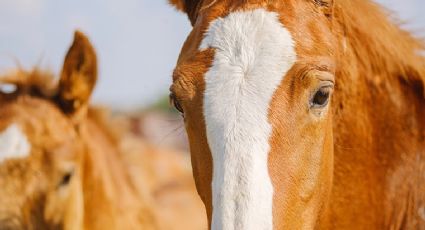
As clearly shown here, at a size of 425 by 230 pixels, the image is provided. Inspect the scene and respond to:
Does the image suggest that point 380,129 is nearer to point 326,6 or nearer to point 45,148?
point 326,6

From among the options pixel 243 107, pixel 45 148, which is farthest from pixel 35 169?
pixel 243 107

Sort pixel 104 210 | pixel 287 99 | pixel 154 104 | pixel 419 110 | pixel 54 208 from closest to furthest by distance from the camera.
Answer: pixel 287 99 < pixel 419 110 < pixel 54 208 < pixel 104 210 < pixel 154 104

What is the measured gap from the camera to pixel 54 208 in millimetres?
4957

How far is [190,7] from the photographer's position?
343cm

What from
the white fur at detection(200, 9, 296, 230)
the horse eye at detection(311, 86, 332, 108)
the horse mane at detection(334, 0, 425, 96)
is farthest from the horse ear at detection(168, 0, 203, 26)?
the horse eye at detection(311, 86, 332, 108)

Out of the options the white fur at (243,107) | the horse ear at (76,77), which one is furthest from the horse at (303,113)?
the horse ear at (76,77)

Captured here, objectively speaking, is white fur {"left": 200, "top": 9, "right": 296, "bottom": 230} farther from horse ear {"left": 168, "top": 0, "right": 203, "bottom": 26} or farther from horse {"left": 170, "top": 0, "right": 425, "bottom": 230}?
horse ear {"left": 168, "top": 0, "right": 203, "bottom": 26}

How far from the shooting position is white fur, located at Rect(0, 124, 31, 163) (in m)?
4.83

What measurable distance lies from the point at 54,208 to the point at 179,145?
825 inches

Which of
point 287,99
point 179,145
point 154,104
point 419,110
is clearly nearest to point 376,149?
point 419,110

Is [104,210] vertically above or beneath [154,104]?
above

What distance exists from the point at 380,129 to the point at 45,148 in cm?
262

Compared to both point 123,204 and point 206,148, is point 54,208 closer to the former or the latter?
point 123,204

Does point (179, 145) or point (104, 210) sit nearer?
point (104, 210)
